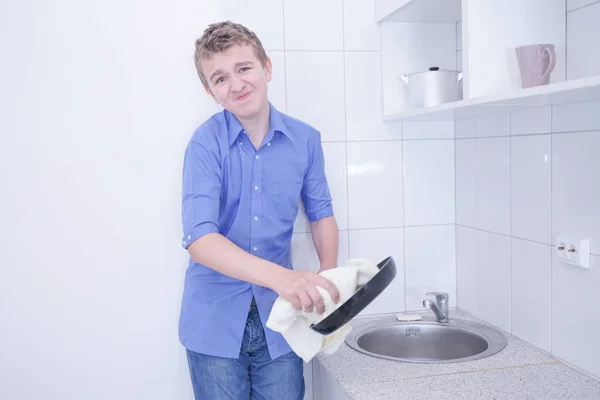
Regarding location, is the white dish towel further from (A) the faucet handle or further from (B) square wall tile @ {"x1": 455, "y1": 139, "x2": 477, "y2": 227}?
(B) square wall tile @ {"x1": 455, "y1": 139, "x2": 477, "y2": 227}

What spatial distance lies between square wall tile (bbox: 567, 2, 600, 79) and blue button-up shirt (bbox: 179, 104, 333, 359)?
2.13 feet

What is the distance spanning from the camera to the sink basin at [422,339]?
1.60 m

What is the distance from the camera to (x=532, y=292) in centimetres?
144

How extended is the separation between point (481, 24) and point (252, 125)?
1.84 ft

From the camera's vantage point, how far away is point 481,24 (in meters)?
1.18

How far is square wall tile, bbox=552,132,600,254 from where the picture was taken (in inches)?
47.6

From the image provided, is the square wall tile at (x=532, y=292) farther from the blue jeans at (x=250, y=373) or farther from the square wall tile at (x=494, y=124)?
the blue jeans at (x=250, y=373)

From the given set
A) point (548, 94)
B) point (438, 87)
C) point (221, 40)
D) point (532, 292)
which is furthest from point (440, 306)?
point (221, 40)

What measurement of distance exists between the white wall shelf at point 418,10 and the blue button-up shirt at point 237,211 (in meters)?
0.47

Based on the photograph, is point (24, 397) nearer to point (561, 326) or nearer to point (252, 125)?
point (252, 125)

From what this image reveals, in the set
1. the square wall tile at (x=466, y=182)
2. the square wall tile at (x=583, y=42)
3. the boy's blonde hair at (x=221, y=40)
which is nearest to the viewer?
the square wall tile at (x=583, y=42)

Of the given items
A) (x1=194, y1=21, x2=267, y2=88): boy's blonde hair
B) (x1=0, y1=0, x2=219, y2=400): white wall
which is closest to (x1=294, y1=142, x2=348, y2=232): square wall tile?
(x1=0, y1=0, x2=219, y2=400): white wall

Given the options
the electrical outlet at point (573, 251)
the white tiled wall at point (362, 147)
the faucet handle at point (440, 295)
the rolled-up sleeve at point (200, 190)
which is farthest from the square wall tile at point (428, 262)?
the rolled-up sleeve at point (200, 190)

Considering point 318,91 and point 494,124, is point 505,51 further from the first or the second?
point 318,91
